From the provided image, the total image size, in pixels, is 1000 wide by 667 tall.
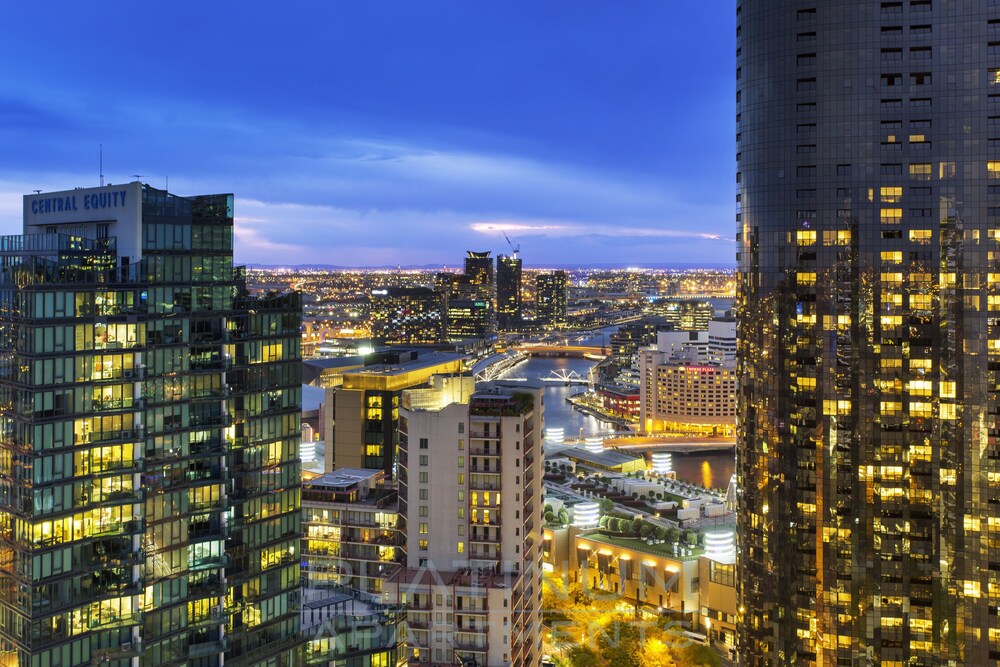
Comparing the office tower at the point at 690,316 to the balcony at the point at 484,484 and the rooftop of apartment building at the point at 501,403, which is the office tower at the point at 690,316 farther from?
the balcony at the point at 484,484

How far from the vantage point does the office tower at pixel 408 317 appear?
13962 centimetres

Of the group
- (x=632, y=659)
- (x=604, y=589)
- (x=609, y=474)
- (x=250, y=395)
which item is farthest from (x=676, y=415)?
(x=250, y=395)

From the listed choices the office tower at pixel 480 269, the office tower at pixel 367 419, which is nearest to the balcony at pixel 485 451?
the office tower at pixel 367 419

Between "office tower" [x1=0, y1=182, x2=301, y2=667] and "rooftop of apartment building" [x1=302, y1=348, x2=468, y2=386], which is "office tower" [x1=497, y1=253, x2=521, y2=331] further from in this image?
"office tower" [x1=0, y1=182, x2=301, y2=667]

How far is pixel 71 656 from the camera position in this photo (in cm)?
1488

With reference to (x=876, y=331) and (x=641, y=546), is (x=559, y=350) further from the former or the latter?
(x=876, y=331)

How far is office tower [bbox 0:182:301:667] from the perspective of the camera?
48.4 feet

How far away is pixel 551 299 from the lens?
621 ft

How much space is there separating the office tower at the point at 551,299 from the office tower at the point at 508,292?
440 centimetres

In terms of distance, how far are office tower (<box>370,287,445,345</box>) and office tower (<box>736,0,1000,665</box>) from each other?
366 ft

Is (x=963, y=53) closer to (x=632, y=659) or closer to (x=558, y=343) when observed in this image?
(x=632, y=659)

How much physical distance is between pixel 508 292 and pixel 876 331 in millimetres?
169166

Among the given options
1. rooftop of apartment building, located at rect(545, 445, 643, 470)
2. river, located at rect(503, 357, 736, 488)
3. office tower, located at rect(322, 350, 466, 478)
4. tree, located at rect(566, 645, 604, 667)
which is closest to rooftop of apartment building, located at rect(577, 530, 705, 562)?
→ tree, located at rect(566, 645, 604, 667)

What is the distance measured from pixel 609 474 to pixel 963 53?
36549 mm
